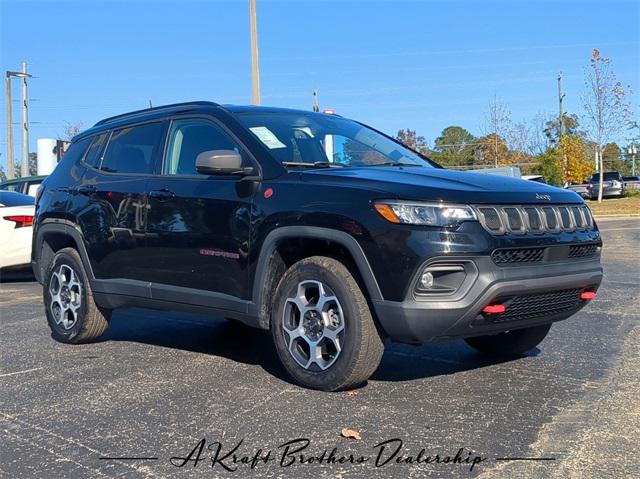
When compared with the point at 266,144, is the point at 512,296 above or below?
below

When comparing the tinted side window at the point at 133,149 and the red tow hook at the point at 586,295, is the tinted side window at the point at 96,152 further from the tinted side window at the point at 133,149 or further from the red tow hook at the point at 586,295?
the red tow hook at the point at 586,295

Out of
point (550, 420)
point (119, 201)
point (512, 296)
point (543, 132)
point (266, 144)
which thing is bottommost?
point (550, 420)

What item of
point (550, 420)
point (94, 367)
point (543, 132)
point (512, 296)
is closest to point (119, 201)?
point (94, 367)

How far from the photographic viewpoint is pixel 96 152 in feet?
21.0

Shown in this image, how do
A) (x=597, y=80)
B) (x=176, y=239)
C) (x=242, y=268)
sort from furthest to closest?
(x=597, y=80)
(x=176, y=239)
(x=242, y=268)

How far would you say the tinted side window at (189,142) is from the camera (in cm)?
526

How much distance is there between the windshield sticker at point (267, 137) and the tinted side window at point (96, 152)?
185cm

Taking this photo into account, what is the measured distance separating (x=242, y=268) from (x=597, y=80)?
35.5 metres

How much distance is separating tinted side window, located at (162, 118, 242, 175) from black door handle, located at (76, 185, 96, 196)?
2.90 feet

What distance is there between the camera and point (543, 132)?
56.7 metres

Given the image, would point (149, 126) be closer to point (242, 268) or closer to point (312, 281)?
point (242, 268)

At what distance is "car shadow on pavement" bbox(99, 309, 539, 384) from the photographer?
506 cm

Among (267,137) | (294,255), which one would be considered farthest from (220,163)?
(294,255)

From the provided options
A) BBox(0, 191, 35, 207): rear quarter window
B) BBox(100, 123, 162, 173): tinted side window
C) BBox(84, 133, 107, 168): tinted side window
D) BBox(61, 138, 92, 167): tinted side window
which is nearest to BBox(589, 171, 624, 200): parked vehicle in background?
BBox(0, 191, 35, 207): rear quarter window
